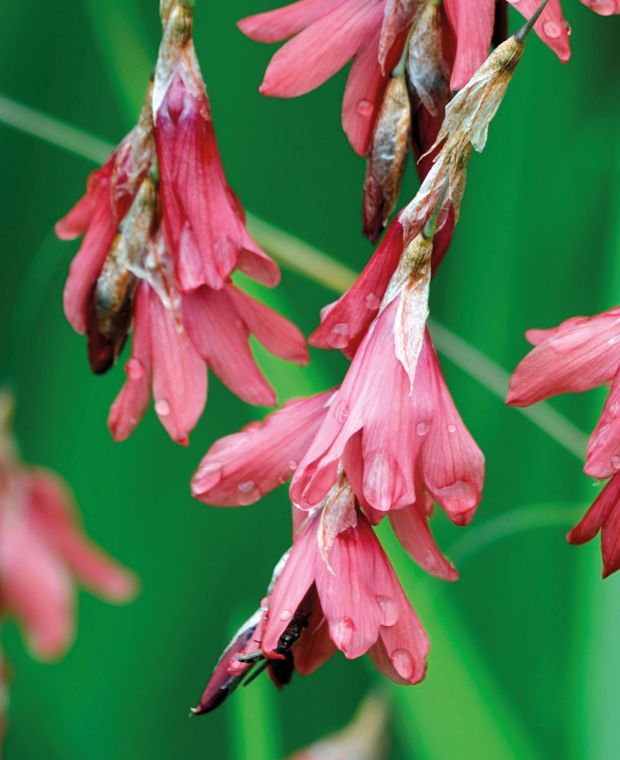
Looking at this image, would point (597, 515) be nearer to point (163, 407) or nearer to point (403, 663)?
point (403, 663)

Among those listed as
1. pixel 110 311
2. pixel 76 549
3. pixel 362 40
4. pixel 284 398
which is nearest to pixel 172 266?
pixel 110 311

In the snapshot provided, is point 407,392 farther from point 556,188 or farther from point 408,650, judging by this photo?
point 556,188

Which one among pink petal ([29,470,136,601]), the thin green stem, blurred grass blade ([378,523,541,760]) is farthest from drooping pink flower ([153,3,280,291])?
pink petal ([29,470,136,601])

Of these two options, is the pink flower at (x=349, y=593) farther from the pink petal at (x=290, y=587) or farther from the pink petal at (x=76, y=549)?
the pink petal at (x=76, y=549)

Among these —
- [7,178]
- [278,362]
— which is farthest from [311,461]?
[7,178]

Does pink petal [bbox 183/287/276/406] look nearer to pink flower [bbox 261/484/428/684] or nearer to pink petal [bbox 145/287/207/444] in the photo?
pink petal [bbox 145/287/207/444]

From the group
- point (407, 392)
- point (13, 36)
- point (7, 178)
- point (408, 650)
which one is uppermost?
point (13, 36)

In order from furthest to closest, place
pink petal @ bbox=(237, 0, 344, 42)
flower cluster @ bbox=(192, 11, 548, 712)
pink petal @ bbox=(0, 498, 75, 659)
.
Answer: pink petal @ bbox=(0, 498, 75, 659), pink petal @ bbox=(237, 0, 344, 42), flower cluster @ bbox=(192, 11, 548, 712)
